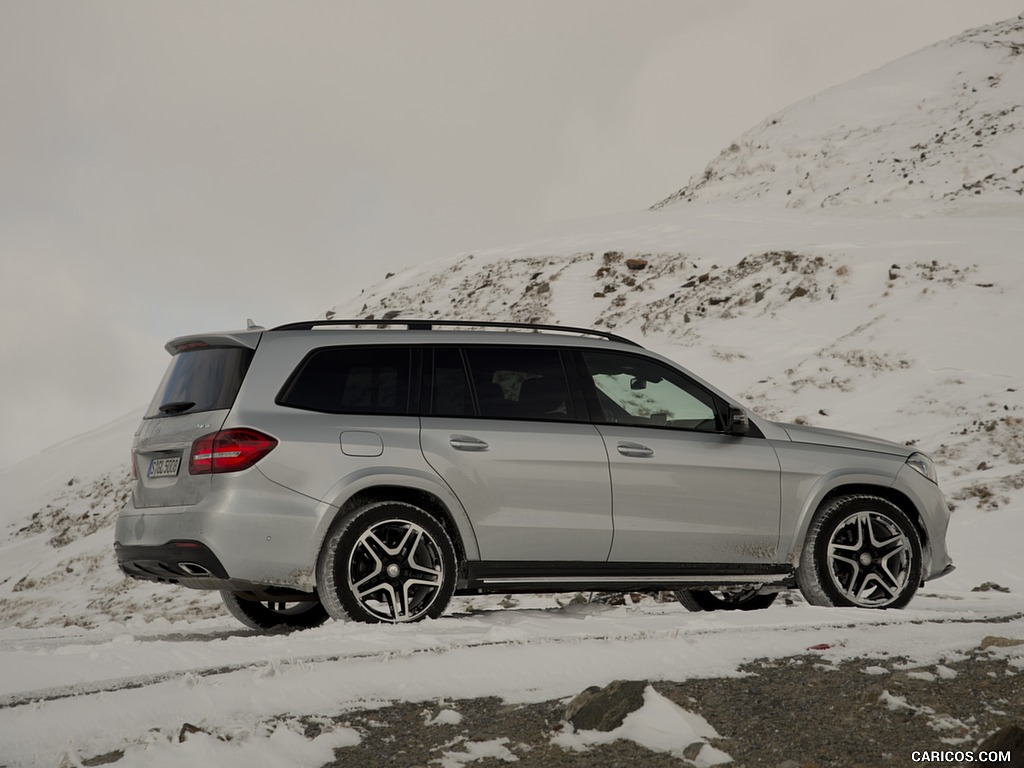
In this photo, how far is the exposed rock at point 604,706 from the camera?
14.0 ft

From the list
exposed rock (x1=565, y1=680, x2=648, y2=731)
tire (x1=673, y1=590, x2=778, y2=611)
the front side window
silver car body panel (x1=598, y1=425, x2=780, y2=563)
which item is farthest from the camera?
tire (x1=673, y1=590, x2=778, y2=611)

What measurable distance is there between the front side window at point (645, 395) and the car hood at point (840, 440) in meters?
0.63

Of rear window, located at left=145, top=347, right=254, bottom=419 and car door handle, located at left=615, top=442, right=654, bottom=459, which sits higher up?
rear window, located at left=145, top=347, right=254, bottom=419

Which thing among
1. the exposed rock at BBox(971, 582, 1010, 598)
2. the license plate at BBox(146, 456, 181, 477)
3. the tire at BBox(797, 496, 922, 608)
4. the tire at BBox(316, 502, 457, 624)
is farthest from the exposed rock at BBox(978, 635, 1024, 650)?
the exposed rock at BBox(971, 582, 1010, 598)

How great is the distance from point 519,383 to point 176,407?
6.69 feet

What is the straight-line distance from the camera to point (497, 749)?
4.08 meters

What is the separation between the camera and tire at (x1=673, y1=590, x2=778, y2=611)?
28.0 feet

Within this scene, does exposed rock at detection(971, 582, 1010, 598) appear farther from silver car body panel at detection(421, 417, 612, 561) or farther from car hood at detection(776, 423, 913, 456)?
silver car body panel at detection(421, 417, 612, 561)

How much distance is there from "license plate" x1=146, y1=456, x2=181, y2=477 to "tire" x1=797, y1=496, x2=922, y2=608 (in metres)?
3.95

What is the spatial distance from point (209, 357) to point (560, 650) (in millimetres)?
2759

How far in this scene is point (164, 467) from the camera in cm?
652

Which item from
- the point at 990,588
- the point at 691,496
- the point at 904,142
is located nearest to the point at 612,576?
the point at 691,496

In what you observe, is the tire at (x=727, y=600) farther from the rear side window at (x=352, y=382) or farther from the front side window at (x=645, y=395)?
the rear side window at (x=352, y=382)

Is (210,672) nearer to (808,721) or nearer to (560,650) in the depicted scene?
(560,650)
